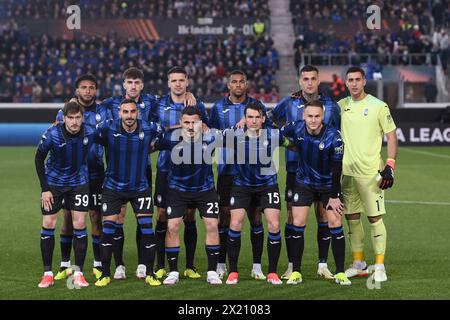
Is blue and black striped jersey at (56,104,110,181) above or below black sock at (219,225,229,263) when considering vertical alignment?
above

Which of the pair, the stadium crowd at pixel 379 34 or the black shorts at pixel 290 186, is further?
the stadium crowd at pixel 379 34

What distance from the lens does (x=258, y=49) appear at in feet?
113

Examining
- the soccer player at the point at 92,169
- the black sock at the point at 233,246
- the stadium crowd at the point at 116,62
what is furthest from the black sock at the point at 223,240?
the stadium crowd at the point at 116,62

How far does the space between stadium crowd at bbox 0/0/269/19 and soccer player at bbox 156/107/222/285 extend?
27519 mm

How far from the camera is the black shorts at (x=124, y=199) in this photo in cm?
938

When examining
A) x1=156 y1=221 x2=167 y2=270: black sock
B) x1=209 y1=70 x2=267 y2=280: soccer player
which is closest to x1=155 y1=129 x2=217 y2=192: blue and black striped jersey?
x1=209 y1=70 x2=267 y2=280: soccer player

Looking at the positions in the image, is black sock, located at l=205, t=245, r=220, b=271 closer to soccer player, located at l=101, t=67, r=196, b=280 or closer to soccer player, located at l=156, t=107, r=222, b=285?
soccer player, located at l=156, t=107, r=222, b=285

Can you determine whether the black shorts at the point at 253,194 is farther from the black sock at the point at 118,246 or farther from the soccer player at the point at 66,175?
the soccer player at the point at 66,175

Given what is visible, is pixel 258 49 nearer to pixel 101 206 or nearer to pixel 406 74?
pixel 406 74

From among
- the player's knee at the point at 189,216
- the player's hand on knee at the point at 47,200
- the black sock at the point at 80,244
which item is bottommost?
the black sock at the point at 80,244

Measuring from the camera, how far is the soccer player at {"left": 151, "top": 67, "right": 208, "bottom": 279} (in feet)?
32.1

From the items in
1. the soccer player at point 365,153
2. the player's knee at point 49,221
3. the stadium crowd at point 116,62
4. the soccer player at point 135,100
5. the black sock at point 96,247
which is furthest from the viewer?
the stadium crowd at point 116,62

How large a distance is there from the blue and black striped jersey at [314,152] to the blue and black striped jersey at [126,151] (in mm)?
1390
